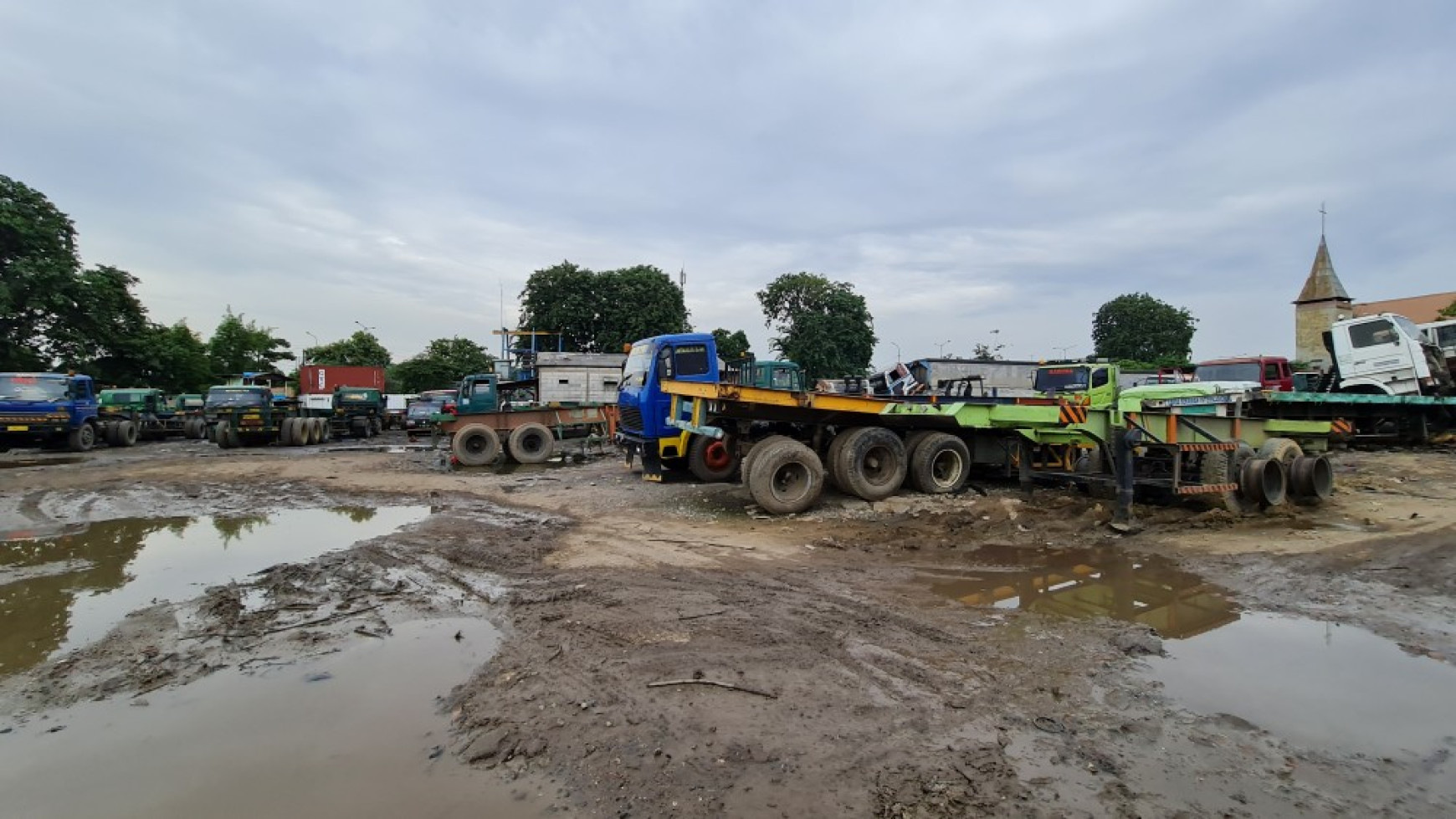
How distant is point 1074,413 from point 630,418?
721cm

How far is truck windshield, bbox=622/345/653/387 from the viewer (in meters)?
11.9

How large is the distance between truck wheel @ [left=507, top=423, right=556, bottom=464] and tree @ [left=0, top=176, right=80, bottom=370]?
27.2 meters

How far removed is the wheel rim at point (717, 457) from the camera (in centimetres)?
1162

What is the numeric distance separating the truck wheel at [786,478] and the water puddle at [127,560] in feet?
15.6

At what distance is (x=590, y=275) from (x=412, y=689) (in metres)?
44.3

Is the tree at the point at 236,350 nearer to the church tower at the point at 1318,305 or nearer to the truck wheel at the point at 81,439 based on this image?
the truck wheel at the point at 81,439

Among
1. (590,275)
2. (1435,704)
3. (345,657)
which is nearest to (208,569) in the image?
(345,657)

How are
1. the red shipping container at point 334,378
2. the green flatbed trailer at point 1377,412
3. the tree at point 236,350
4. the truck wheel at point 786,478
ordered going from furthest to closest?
the tree at point 236,350, the red shipping container at point 334,378, the green flatbed trailer at point 1377,412, the truck wheel at point 786,478

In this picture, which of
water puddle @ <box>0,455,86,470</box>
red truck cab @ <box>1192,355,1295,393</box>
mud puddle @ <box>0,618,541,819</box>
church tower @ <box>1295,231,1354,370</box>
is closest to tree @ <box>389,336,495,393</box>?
water puddle @ <box>0,455,86,470</box>

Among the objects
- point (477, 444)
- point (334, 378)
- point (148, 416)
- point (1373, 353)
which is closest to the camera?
point (1373, 353)

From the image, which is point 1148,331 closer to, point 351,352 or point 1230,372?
point 1230,372

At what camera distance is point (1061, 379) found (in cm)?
1322

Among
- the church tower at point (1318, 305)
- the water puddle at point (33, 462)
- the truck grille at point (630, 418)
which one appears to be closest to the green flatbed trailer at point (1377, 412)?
the truck grille at point (630, 418)

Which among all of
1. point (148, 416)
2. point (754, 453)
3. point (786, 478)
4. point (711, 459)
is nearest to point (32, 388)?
point (148, 416)
